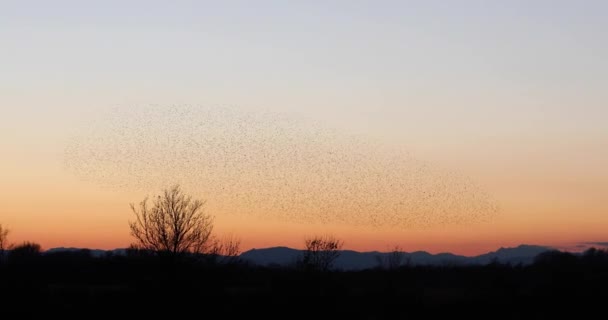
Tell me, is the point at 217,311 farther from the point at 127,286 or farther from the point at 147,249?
the point at 147,249

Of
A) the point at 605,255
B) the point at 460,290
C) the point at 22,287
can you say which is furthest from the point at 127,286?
the point at 605,255

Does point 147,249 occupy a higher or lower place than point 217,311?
higher

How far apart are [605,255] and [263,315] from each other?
52.3 m

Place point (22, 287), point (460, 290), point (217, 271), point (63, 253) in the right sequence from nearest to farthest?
point (22, 287), point (217, 271), point (460, 290), point (63, 253)

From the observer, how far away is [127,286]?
172ft

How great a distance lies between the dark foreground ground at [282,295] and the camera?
4750 cm

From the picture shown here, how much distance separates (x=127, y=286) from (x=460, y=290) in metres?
23.4

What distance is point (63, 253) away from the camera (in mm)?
84812

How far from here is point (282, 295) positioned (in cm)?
5028

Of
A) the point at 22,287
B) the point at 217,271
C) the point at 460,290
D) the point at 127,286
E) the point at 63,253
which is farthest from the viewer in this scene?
the point at 63,253

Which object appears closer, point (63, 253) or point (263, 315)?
point (263, 315)

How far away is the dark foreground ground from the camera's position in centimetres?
4750

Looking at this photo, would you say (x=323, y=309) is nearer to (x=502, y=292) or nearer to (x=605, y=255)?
(x=502, y=292)

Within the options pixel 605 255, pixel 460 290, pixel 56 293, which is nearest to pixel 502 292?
pixel 460 290
